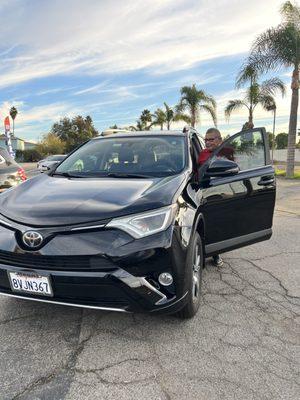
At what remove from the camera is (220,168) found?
12.1 ft

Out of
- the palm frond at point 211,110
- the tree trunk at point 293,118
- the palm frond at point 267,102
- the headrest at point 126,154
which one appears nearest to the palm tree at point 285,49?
the tree trunk at point 293,118

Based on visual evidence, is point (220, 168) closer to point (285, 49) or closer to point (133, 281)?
point (133, 281)

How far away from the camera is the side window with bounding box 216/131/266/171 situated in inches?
161

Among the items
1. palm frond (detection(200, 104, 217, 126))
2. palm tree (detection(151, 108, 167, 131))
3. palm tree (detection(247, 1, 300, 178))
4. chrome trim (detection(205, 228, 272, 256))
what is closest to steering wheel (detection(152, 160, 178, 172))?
chrome trim (detection(205, 228, 272, 256))

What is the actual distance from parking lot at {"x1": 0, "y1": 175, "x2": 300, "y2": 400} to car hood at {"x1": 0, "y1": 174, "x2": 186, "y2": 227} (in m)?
0.95

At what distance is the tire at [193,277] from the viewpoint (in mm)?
2975

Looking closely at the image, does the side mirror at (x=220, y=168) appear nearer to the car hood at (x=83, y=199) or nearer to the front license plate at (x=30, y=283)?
the car hood at (x=83, y=199)

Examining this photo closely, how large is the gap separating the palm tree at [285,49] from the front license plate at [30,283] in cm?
1615

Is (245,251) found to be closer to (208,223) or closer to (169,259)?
(208,223)

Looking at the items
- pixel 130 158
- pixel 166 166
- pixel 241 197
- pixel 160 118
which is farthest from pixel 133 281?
pixel 160 118

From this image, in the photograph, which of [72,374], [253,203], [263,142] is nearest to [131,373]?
[72,374]

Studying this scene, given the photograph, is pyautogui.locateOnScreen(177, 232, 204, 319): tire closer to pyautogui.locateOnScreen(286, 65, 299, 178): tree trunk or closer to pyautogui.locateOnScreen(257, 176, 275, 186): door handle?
pyautogui.locateOnScreen(257, 176, 275, 186): door handle

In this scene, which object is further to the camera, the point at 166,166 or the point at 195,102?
the point at 195,102

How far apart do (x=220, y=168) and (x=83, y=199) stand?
139 cm
